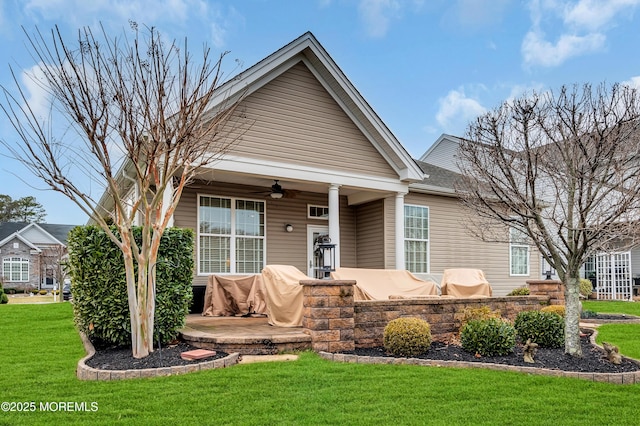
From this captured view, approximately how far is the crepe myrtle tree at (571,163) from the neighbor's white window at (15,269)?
37.6 m

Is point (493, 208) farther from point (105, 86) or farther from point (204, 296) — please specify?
point (204, 296)

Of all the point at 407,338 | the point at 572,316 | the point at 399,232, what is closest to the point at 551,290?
the point at 399,232

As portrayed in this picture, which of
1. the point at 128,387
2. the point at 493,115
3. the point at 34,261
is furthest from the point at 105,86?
the point at 34,261

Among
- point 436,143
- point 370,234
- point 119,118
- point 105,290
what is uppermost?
point 436,143

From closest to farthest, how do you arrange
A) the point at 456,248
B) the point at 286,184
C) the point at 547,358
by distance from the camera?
the point at 547,358 < the point at 286,184 < the point at 456,248

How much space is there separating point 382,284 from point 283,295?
2055 mm

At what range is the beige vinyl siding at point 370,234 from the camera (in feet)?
41.7

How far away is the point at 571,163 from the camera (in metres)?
6.12

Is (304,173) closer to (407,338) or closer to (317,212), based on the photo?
(317,212)

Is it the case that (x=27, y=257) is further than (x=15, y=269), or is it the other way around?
(x=27, y=257)

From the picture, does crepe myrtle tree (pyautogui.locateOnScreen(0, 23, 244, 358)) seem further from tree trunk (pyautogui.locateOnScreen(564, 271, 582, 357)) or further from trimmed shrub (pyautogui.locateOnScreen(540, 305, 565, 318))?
trimmed shrub (pyautogui.locateOnScreen(540, 305, 565, 318))

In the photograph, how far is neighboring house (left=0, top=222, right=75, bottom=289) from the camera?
3569 cm

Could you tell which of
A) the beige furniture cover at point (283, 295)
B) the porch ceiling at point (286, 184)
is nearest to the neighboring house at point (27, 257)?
the porch ceiling at point (286, 184)

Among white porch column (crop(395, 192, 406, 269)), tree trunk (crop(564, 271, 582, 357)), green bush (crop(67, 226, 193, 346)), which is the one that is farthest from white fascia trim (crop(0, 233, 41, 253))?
tree trunk (crop(564, 271, 582, 357))
